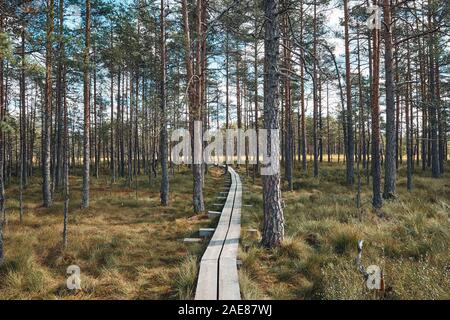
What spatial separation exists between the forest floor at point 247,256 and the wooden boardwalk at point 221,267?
17 centimetres

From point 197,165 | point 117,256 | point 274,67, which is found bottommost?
point 117,256

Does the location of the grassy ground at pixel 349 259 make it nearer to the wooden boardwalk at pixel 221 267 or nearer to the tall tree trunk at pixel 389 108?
the wooden boardwalk at pixel 221 267

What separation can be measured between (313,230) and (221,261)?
10.2 feet

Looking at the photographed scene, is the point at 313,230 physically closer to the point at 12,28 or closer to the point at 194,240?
the point at 194,240

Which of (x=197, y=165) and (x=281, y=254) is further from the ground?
(x=197, y=165)

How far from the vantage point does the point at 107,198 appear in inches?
523

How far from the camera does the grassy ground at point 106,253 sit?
4.56 metres

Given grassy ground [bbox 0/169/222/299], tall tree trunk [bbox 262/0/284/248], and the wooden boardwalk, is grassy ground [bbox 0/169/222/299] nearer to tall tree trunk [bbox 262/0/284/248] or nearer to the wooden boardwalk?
the wooden boardwalk

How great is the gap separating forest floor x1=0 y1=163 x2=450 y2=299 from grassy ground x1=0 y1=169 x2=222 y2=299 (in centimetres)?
2

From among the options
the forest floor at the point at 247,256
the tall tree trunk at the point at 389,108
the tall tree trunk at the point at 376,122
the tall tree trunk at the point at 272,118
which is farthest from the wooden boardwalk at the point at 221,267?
the tall tree trunk at the point at 389,108

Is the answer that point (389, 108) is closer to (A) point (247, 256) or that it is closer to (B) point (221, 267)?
(A) point (247, 256)

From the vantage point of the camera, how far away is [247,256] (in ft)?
17.0

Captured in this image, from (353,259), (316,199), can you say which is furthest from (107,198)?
(353,259)

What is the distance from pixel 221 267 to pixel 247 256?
0.83 meters
